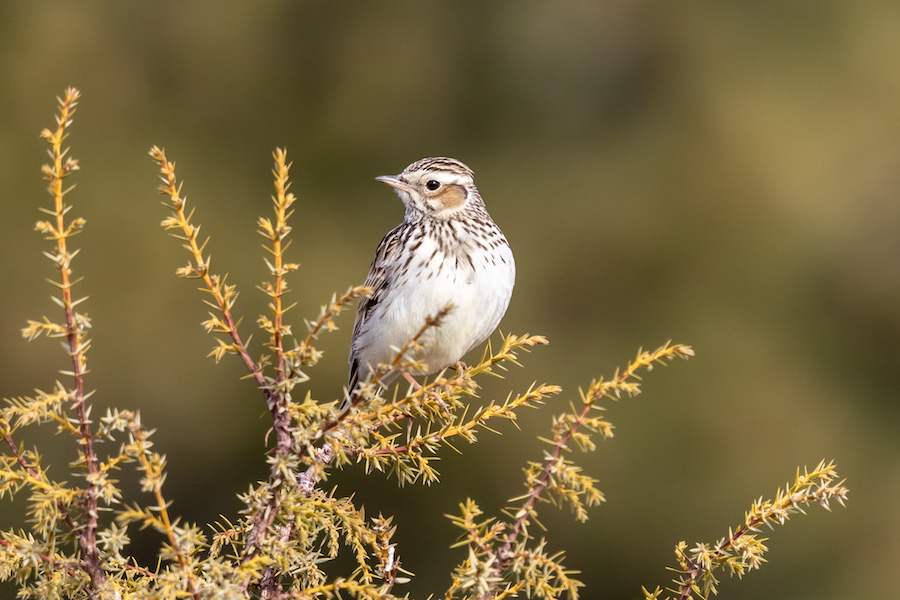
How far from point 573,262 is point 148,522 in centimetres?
841

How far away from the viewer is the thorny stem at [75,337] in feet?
6.65

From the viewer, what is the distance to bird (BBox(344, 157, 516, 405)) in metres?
4.33

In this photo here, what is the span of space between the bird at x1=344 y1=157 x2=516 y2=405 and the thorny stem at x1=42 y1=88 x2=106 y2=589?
201cm

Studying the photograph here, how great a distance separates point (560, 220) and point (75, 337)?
8493 millimetres

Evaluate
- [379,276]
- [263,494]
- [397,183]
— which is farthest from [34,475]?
[397,183]

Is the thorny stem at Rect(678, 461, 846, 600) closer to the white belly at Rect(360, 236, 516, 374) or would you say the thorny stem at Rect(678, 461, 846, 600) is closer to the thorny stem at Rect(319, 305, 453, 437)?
the thorny stem at Rect(319, 305, 453, 437)

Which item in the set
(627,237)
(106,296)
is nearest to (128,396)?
(106,296)

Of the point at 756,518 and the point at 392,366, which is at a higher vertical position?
the point at 392,366

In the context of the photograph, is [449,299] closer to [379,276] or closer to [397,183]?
[379,276]

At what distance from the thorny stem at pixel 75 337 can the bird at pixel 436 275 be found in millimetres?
2008

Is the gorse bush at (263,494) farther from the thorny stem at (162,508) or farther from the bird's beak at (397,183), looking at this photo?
the bird's beak at (397,183)

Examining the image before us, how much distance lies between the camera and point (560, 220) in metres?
10.4

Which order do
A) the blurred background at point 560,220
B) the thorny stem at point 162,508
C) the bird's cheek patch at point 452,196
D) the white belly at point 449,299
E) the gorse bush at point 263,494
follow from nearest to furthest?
1. the thorny stem at point 162,508
2. the gorse bush at point 263,494
3. the white belly at point 449,299
4. the bird's cheek patch at point 452,196
5. the blurred background at point 560,220

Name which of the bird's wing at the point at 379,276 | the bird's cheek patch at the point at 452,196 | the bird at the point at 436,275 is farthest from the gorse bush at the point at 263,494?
the bird's cheek patch at the point at 452,196
